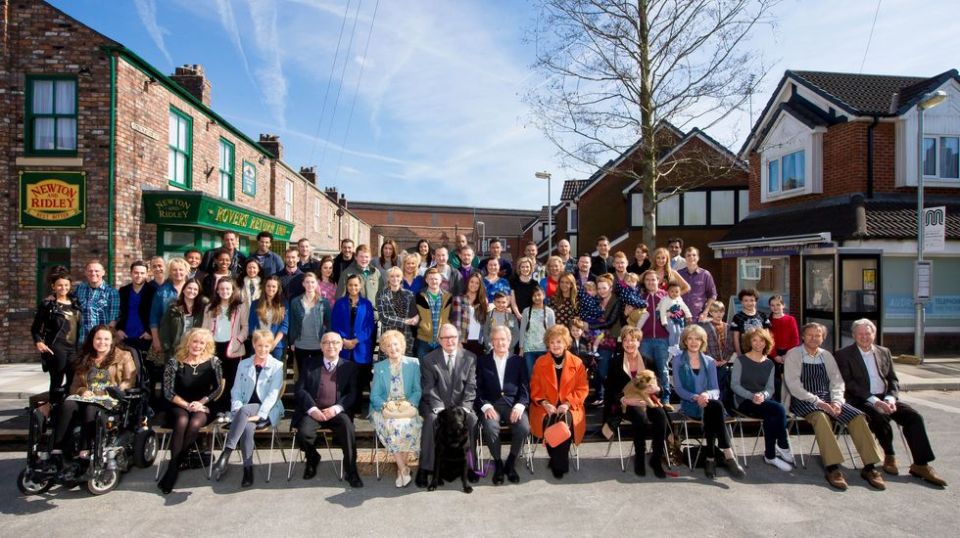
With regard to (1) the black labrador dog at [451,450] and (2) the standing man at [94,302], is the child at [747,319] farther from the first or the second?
(2) the standing man at [94,302]

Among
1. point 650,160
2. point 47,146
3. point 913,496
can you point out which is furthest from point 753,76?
point 47,146

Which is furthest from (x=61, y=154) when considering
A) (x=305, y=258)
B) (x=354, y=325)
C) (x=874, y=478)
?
(x=874, y=478)

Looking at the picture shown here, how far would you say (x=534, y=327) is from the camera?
6.82 metres

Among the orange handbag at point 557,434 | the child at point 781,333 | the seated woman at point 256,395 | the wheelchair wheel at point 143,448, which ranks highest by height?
the child at point 781,333

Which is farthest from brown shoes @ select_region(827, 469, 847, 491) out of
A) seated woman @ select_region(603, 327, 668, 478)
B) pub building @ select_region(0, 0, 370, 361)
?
pub building @ select_region(0, 0, 370, 361)

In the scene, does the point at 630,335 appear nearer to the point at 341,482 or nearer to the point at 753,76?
the point at 341,482

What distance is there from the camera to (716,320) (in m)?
7.46

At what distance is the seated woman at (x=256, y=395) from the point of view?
221 inches

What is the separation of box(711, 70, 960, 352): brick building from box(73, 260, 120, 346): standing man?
44.5 ft

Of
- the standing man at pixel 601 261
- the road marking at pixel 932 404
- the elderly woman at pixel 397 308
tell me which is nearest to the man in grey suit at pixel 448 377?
the elderly woman at pixel 397 308

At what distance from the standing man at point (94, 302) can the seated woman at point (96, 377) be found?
1.06 m

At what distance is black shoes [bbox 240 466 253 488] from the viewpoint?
540cm

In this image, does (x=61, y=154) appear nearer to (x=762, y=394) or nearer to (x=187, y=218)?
(x=187, y=218)

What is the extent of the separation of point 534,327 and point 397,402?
Result: 1.94 meters
